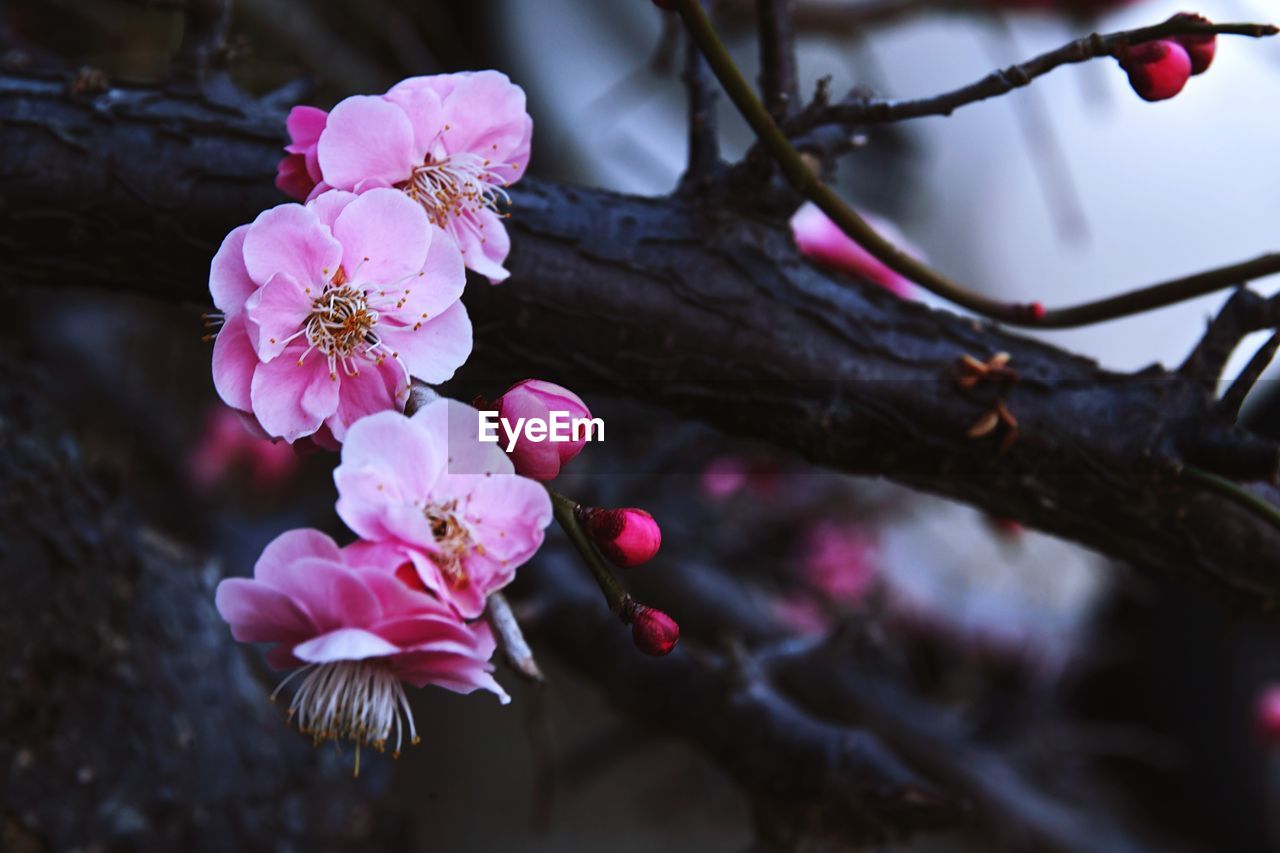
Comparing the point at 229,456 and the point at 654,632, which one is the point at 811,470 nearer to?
the point at 229,456

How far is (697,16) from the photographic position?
427mm

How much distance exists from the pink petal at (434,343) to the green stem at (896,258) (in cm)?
15

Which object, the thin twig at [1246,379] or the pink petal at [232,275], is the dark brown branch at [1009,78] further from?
the pink petal at [232,275]

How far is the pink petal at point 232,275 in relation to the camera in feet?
1.22

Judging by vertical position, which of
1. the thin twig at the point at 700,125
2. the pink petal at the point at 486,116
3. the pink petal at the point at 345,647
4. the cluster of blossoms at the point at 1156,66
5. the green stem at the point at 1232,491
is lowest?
the pink petal at the point at 345,647

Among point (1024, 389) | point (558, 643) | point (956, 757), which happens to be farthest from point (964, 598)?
point (1024, 389)

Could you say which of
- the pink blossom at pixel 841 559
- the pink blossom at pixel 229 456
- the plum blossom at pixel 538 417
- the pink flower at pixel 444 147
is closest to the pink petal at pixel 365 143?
the pink flower at pixel 444 147

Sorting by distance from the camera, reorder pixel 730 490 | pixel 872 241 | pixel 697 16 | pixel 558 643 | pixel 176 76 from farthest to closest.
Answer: pixel 730 490 → pixel 558 643 → pixel 176 76 → pixel 872 241 → pixel 697 16

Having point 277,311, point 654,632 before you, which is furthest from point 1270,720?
point 277,311

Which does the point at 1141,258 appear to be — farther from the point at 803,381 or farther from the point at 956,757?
the point at 803,381

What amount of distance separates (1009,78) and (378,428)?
0.33 m

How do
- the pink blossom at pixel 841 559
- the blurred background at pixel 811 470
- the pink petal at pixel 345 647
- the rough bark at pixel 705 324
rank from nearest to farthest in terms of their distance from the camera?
the pink petal at pixel 345 647, the rough bark at pixel 705 324, the blurred background at pixel 811 470, the pink blossom at pixel 841 559

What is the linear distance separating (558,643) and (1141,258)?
1.43 meters

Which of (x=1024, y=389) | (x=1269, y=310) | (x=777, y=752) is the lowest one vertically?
(x=777, y=752)
